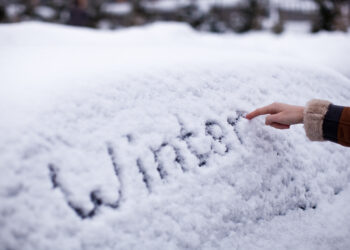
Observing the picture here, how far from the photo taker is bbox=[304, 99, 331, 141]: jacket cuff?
1121 millimetres

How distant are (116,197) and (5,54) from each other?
2.57 ft

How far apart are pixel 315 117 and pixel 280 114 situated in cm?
14

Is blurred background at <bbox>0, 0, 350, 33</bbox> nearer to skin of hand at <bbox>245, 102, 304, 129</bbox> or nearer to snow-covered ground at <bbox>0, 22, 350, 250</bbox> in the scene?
snow-covered ground at <bbox>0, 22, 350, 250</bbox>

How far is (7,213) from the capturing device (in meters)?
0.74

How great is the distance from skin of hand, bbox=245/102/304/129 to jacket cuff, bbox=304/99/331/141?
31mm

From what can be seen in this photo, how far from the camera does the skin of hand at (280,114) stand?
3.78ft

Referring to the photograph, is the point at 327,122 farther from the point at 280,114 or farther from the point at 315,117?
the point at 280,114

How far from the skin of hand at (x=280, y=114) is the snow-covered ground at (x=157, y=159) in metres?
0.05

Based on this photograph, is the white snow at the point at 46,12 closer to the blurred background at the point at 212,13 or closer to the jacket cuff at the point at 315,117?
the blurred background at the point at 212,13

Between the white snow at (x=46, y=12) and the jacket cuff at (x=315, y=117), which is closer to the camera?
the jacket cuff at (x=315, y=117)

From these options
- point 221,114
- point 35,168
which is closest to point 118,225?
point 35,168

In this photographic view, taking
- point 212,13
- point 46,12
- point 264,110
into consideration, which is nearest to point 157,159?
point 264,110

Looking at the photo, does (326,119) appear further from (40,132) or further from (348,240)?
(40,132)

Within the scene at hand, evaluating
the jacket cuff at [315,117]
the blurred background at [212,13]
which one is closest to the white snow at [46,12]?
the blurred background at [212,13]
